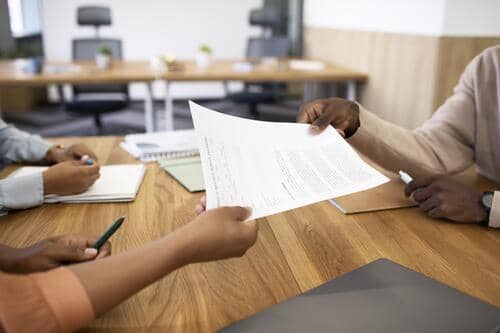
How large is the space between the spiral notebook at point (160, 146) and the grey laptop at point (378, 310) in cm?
70

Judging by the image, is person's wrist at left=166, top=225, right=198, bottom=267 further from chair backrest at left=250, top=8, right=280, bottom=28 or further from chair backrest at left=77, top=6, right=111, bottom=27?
chair backrest at left=250, top=8, right=280, bottom=28

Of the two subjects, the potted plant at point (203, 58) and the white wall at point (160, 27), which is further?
the white wall at point (160, 27)

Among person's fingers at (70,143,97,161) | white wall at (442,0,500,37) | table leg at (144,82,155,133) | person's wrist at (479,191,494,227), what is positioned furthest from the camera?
table leg at (144,82,155,133)

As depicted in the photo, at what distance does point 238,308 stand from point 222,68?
297 centimetres

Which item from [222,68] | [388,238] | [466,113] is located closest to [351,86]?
[222,68]

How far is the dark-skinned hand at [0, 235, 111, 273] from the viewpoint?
2.16 feet

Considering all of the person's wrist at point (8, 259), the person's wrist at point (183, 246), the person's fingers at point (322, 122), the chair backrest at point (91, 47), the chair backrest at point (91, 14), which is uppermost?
the chair backrest at point (91, 14)

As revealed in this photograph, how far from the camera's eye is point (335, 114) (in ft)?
3.27

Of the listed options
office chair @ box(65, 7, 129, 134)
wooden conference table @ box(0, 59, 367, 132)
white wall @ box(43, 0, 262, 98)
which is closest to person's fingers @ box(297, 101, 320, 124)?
wooden conference table @ box(0, 59, 367, 132)

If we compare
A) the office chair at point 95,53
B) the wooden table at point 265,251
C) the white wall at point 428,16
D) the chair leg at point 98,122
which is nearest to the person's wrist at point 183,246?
the wooden table at point 265,251

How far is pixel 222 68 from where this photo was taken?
344 centimetres

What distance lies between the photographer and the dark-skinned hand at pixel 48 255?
0.66 m

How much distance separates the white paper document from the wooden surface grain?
2264mm

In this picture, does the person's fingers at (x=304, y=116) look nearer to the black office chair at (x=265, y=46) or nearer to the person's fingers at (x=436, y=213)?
the person's fingers at (x=436, y=213)
